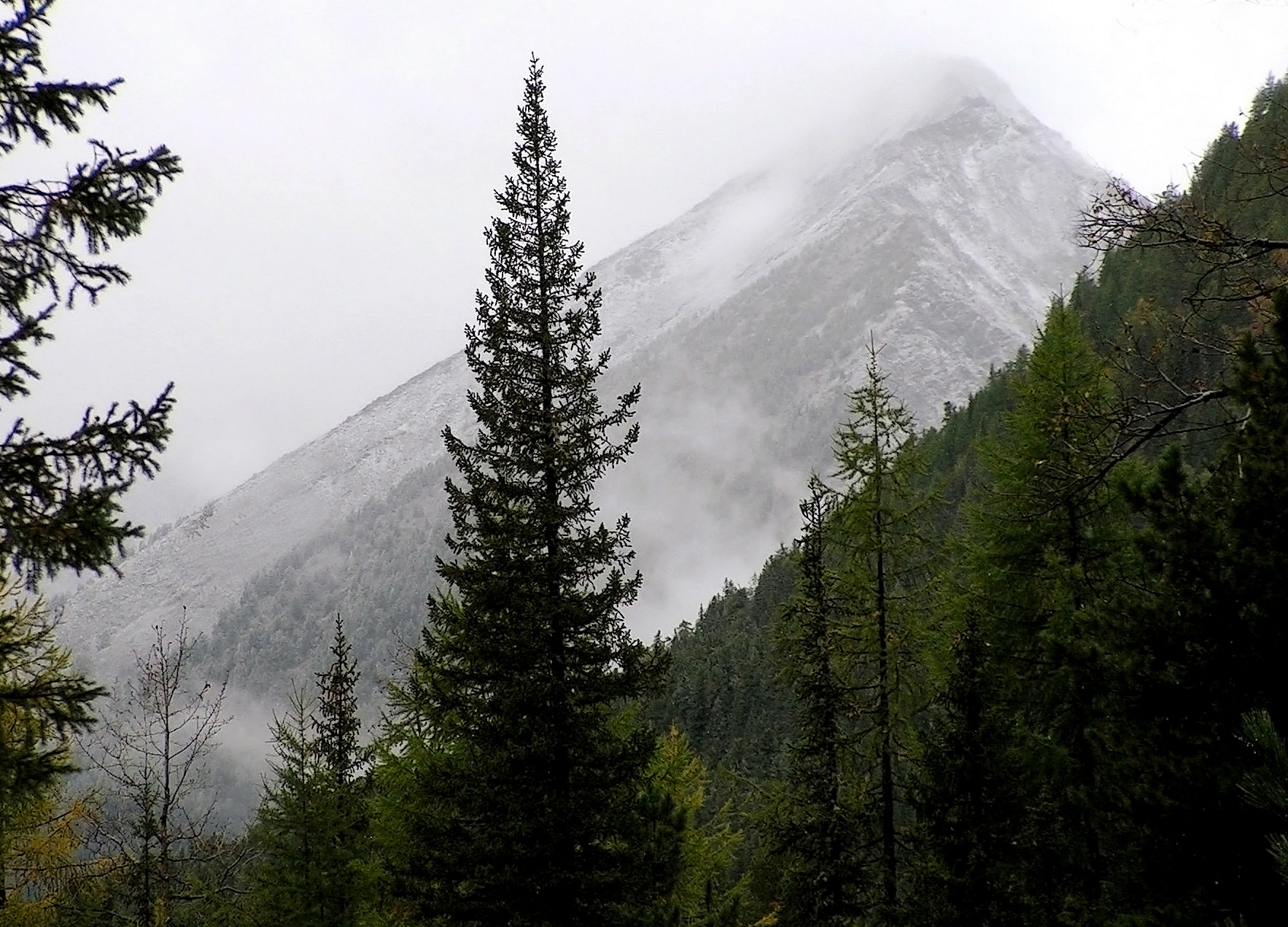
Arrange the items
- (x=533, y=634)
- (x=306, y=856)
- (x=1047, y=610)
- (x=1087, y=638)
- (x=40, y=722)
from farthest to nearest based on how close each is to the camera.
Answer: (x=306, y=856), (x=1047, y=610), (x=533, y=634), (x=1087, y=638), (x=40, y=722)

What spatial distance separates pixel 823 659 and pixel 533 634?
19.3 feet

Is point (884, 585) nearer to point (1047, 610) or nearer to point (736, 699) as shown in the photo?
point (1047, 610)

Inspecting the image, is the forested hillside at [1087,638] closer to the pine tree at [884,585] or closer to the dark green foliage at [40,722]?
the pine tree at [884,585]

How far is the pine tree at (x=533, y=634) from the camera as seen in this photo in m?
9.03

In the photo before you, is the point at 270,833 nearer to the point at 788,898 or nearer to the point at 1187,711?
the point at 788,898

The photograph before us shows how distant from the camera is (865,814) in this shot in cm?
1305

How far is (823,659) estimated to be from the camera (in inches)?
524

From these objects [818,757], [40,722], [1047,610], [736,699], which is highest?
[40,722]

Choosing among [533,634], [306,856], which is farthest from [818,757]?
[306,856]

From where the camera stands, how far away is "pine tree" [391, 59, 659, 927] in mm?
9031

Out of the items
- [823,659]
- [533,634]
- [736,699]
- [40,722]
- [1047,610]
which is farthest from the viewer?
[736,699]

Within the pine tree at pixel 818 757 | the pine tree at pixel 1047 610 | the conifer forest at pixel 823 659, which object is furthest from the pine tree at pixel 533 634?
the pine tree at pixel 1047 610

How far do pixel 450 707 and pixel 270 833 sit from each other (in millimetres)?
9310

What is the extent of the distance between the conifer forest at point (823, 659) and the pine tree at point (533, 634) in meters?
0.04
